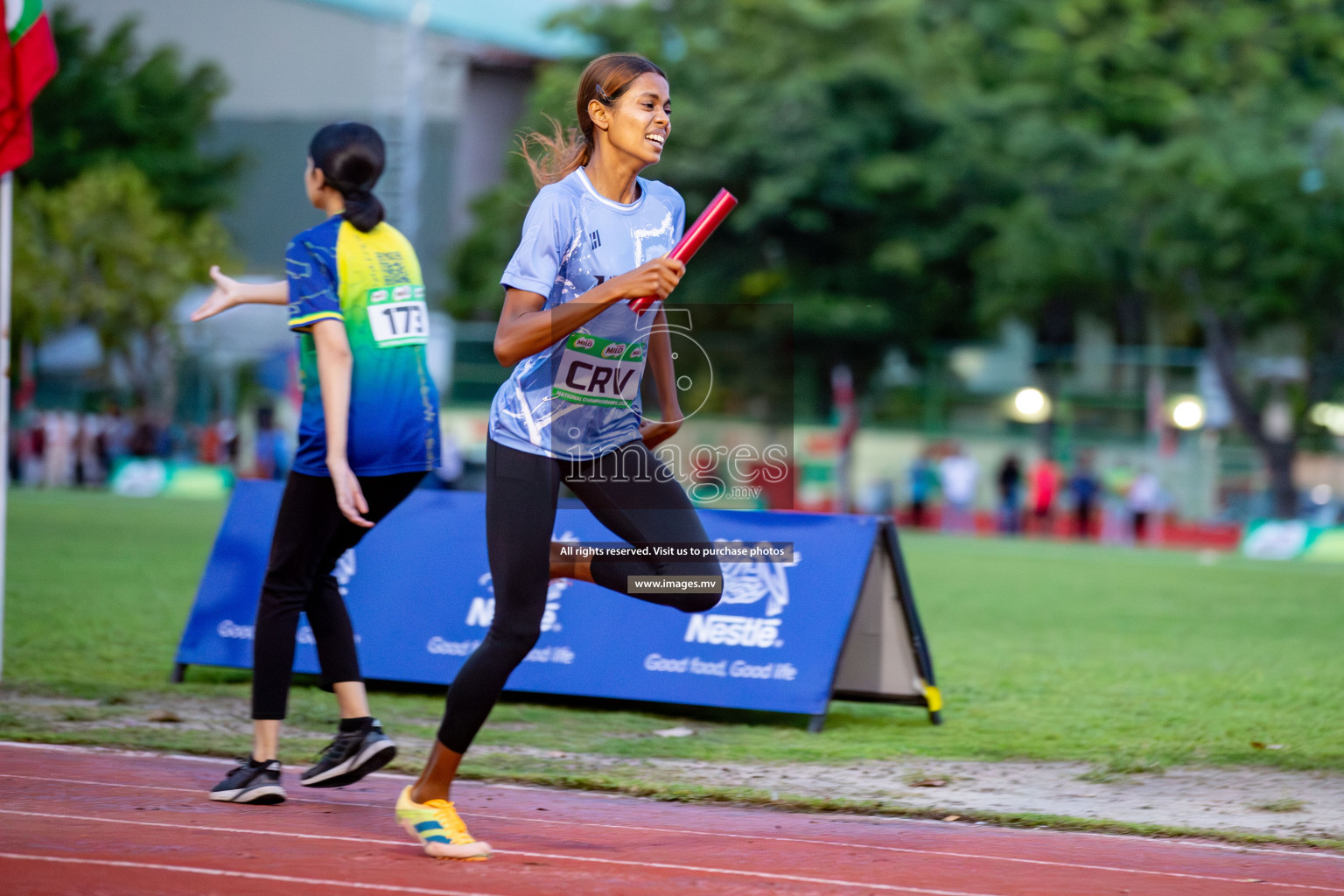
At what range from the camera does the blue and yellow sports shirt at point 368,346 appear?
4871mm

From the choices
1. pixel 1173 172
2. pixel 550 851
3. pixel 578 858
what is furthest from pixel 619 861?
pixel 1173 172

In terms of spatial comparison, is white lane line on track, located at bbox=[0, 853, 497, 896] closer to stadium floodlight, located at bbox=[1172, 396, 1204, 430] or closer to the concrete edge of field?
the concrete edge of field

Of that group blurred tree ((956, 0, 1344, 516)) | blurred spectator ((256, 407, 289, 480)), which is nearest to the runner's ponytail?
blurred tree ((956, 0, 1344, 516))

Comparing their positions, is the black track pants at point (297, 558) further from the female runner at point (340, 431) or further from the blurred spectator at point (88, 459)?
the blurred spectator at point (88, 459)

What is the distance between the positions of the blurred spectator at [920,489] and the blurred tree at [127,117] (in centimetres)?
2633

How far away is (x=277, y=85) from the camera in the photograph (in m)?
52.6

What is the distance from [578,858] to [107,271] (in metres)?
39.7

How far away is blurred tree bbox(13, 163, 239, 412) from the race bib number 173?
37.0m

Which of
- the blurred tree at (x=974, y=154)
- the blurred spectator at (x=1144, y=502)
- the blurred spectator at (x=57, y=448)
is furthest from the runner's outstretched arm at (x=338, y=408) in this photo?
the blurred spectator at (x=57, y=448)

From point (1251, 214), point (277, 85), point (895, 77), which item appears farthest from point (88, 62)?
point (1251, 214)

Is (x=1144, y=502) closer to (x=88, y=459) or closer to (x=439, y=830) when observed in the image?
(x=88, y=459)

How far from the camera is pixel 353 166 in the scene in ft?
16.6

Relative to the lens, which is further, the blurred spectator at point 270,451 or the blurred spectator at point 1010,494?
the blurred spectator at point 270,451

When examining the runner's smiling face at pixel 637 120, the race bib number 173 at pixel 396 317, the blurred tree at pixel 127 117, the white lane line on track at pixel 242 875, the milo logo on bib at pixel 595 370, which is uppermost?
the blurred tree at pixel 127 117
